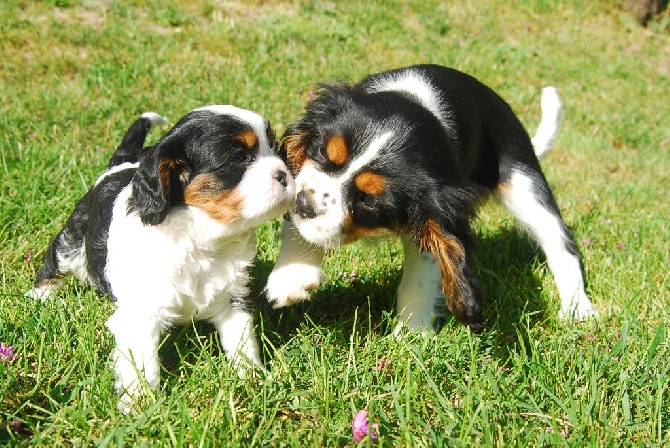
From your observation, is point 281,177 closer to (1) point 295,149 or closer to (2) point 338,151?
(2) point 338,151

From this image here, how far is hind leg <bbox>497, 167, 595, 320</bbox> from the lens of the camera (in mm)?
3859

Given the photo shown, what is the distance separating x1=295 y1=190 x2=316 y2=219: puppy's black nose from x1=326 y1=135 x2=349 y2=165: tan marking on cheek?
20cm

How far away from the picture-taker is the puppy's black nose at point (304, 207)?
2727mm

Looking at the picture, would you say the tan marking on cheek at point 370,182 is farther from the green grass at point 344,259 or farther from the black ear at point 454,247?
the green grass at point 344,259

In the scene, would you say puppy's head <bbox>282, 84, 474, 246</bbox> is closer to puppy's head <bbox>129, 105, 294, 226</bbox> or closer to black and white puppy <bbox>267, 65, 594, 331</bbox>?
black and white puppy <bbox>267, 65, 594, 331</bbox>

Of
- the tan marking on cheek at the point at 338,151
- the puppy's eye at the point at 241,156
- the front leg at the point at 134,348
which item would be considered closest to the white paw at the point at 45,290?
the front leg at the point at 134,348

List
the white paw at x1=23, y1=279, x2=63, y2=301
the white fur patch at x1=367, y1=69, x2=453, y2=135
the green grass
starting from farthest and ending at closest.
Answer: the white fur patch at x1=367, y1=69, x2=453, y2=135, the white paw at x1=23, y1=279, x2=63, y2=301, the green grass

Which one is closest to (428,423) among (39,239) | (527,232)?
(527,232)

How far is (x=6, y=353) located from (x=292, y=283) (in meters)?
1.16

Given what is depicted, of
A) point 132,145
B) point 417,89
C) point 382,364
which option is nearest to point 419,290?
point 382,364

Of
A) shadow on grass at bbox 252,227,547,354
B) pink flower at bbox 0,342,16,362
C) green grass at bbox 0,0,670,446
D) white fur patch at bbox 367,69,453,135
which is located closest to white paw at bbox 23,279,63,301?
green grass at bbox 0,0,670,446

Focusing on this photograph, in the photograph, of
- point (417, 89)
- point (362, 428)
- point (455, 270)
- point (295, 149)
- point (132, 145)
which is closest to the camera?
point (362, 428)

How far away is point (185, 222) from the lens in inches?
101

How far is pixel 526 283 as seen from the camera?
3.93 m
